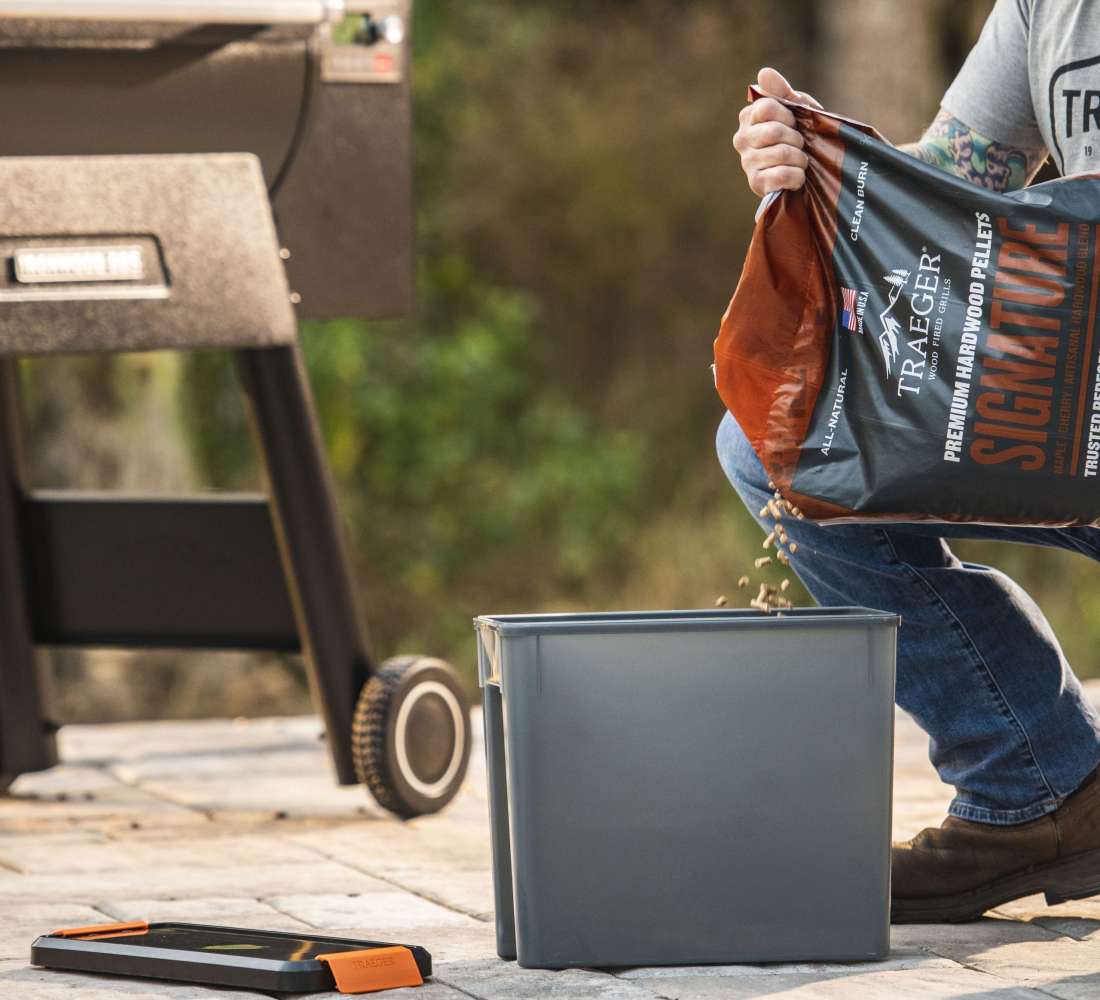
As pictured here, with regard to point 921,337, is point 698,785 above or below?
below

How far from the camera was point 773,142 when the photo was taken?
2070mm

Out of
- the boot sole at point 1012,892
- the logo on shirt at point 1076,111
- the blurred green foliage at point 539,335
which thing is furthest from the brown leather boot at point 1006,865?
the blurred green foliage at point 539,335

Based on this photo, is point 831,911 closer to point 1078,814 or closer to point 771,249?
point 1078,814

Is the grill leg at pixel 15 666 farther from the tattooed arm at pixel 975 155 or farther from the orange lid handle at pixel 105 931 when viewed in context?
the tattooed arm at pixel 975 155

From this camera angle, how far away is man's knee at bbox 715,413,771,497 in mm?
2312

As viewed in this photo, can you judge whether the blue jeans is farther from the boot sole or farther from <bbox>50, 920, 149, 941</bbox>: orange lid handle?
<bbox>50, 920, 149, 941</bbox>: orange lid handle

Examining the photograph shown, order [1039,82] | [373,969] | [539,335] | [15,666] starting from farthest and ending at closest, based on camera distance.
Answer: [539,335]
[15,666]
[1039,82]
[373,969]

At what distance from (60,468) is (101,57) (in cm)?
319

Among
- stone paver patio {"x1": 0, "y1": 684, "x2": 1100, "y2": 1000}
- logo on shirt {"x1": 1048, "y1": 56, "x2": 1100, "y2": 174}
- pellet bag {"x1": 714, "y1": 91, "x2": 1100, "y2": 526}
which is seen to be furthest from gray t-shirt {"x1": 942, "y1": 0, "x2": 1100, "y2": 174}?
stone paver patio {"x1": 0, "y1": 684, "x2": 1100, "y2": 1000}

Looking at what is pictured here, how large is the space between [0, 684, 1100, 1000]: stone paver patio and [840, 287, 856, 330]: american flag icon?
70 centimetres

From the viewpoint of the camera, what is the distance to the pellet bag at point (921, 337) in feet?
6.72

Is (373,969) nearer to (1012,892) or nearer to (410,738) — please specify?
(1012,892)

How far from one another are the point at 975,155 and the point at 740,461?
497 millimetres

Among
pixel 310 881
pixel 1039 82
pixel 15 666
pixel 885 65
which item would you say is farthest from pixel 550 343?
pixel 1039 82
